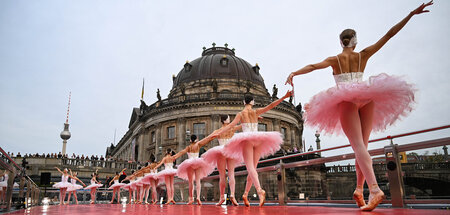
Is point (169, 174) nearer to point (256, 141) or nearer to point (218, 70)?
point (256, 141)

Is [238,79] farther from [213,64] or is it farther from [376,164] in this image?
[376,164]

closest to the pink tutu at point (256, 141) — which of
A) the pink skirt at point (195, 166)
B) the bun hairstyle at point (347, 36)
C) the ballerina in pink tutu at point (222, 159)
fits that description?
the ballerina in pink tutu at point (222, 159)

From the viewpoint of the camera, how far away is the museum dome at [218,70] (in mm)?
51219

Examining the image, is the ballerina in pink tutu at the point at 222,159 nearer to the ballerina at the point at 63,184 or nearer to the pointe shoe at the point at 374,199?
the pointe shoe at the point at 374,199

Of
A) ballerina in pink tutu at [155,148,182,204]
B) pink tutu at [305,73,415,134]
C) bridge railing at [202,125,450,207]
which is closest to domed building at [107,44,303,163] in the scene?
ballerina in pink tutu at [155,148,182,204]

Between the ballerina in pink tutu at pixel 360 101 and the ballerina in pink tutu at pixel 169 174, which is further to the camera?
the ballerina in pink tutu at pixel 169 174

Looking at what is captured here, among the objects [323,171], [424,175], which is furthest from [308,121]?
[323,171]

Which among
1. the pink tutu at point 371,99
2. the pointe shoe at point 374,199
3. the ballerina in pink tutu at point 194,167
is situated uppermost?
the pink tutu at point 371,99

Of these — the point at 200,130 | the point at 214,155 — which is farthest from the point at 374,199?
the point at 200,130

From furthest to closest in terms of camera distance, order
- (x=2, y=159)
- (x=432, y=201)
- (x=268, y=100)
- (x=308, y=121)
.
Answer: (x=268, y=100) → (x=2, y=159) → (x=432, y=201) → (x=308, y=121)

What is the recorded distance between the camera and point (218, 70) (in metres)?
51.6

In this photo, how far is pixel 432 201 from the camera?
538 centimetres

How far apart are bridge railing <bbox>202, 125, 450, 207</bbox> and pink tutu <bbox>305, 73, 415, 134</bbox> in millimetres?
946

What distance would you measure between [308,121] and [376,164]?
2.29 m
